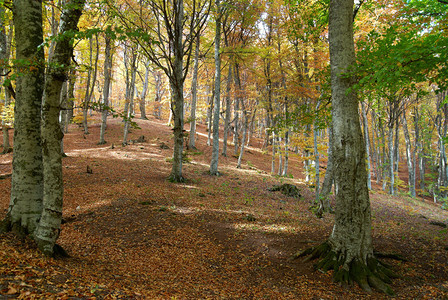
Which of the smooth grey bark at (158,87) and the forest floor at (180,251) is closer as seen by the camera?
the forest floor at (180,251)

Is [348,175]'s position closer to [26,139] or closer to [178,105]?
Result: [26,139]

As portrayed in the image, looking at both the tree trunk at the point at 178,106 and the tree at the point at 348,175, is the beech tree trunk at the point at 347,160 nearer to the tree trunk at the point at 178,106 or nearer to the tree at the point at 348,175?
the tree at the point at 348,175

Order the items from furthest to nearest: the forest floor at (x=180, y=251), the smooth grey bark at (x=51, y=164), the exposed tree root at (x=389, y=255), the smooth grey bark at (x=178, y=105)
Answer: the smooth grey bark at (x=178, y=105), the exposed tree root at (x=389, y=255), the smooth grey bark at (x=51, y=164), the forest floor at (x=180, y=251)

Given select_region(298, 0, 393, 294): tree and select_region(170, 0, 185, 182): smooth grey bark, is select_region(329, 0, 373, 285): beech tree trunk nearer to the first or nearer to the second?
select_region(298, 0, 393, 294): tree

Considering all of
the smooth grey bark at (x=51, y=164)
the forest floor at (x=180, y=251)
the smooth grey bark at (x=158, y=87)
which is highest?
the smooth grey bark at (x=158, y=87)

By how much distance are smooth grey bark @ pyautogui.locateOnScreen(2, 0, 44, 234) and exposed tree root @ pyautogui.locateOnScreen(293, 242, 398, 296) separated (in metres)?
5.24

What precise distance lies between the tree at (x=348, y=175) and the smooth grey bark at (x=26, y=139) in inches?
207

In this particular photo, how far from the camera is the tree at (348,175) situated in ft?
13.8

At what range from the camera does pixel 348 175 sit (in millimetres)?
4242

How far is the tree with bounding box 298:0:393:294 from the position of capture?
4.22 meters

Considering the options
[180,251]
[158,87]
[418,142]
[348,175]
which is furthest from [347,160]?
[158,87]

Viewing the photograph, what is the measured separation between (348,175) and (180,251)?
3767mm

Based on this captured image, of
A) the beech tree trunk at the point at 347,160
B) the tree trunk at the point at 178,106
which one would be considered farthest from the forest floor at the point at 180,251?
the tree trunk at the point at 178,106

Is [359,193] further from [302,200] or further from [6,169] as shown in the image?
[6,169]
